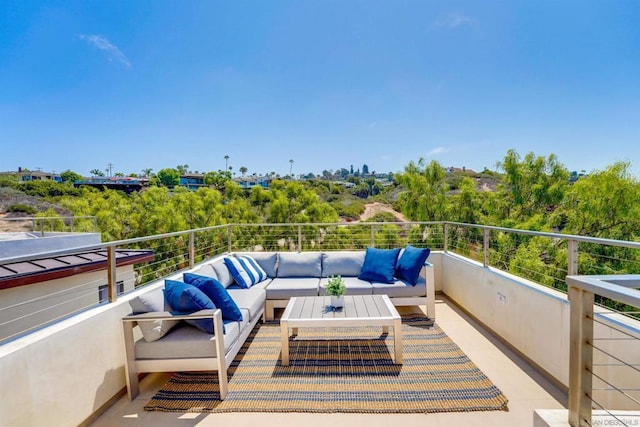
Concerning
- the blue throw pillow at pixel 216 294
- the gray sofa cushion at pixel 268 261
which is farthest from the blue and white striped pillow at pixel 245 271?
the blue throw pillow at pixel 216 294

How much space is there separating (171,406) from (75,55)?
17.9m

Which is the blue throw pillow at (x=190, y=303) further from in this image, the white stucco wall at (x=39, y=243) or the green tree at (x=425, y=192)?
the green tree at (x=425, y=192)

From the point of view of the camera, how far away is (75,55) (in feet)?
47.1

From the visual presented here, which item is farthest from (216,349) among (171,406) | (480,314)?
(480,314)

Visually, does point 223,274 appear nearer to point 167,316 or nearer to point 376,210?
point 167,316

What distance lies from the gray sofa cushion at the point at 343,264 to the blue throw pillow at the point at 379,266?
5.2 inches

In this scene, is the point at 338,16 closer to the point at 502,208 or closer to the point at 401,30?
the point at 401,30

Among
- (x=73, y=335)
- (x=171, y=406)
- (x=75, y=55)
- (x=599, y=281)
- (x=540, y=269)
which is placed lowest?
(x=540, y=269)

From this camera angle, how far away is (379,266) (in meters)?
4.44

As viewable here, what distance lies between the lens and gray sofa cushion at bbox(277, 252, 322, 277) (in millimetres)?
4785

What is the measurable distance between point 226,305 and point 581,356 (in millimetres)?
2643

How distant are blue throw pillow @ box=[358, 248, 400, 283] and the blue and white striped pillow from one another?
149 centimetres

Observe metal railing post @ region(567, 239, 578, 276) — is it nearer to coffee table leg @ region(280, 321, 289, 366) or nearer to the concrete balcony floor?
the concrete balcony floor

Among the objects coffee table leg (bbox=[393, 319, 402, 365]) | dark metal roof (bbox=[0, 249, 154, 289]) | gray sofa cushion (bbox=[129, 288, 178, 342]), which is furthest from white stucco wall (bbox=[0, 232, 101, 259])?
coffee table leg (bbox=[393, 319, 402, 365])
